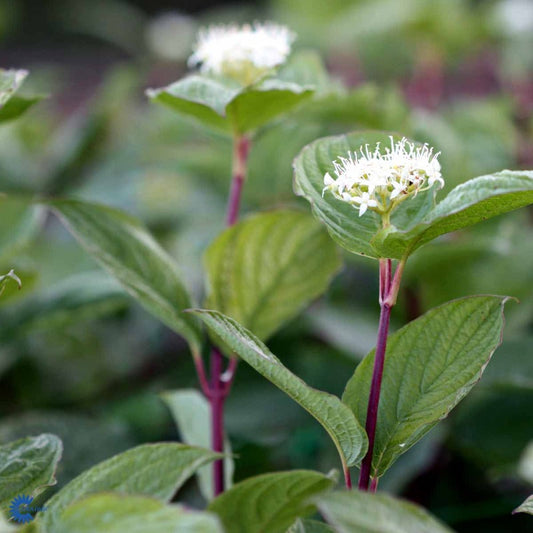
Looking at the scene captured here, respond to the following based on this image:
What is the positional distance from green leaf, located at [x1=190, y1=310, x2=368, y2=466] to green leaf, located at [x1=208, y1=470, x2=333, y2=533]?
30mm

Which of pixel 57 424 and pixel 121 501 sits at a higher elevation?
pixel 121 501

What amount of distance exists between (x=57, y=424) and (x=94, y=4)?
299 centimetres

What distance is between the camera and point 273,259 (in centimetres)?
60

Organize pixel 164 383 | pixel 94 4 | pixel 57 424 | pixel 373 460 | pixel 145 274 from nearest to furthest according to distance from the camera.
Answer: pixel 373 460, pixel 145 274, pixel 57 424, pixel 164 383, pixel 94 4

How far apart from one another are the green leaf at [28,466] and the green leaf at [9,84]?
21 centimetres

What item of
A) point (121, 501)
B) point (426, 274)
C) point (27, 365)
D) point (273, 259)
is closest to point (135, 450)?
point (121, 501)

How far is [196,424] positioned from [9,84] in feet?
1.02

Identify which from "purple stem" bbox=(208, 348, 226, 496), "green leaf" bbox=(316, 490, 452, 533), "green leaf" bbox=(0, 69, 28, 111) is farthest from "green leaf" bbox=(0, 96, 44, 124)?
"green leaf" bbox=(316, 490, 452, 533)

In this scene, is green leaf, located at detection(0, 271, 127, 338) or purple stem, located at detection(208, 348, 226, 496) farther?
green leaf, located at detection(0, 271, 127, 338)

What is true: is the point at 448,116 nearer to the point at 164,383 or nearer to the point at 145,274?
the point at 164,383

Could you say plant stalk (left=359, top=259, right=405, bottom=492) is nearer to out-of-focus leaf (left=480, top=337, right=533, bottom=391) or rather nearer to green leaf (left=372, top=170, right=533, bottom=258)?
green leaf (left=372, top=170, right=533, bottom=258)

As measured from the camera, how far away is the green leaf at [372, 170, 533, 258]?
0.34 m

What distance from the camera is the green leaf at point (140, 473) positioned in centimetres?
36

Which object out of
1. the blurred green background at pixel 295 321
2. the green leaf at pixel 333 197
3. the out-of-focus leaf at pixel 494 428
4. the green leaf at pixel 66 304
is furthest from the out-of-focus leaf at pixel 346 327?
the green leaf at pixel 333 197
